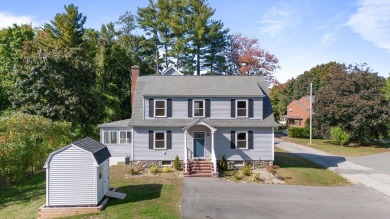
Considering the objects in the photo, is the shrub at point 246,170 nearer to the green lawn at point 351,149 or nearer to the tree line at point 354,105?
the green lawn at point 351,149

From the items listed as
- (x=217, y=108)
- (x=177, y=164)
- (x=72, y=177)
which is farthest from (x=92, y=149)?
(x=217, y=108)

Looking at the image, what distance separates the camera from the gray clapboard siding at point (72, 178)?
14.7 metres

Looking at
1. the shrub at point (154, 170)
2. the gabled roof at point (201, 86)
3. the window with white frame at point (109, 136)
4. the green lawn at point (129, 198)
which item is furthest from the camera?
the window with white frame at point (109, 136)

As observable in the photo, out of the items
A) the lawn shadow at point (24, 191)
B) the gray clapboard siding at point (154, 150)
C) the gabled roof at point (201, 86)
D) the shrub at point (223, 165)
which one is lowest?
the lawn shadow at point (24, 191)

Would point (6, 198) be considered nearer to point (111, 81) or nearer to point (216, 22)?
point (111, 81)

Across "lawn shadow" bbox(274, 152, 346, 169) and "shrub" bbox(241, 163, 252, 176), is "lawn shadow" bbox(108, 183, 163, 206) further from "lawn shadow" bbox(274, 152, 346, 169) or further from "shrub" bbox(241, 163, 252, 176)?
"lawn shadow" bbox(274, 152, 346, 169)

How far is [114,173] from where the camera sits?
23.0 meters

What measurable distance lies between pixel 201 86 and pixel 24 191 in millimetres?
15407

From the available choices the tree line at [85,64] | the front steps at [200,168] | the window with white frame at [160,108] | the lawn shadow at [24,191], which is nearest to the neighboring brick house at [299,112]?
the tree line at [85,64]

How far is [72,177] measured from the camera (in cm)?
1482

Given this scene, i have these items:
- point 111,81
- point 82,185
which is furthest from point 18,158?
point 111,81

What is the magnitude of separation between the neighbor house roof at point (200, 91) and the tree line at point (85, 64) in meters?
8.06

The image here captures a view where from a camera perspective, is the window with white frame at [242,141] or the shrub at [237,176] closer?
the shrub at [237,176]

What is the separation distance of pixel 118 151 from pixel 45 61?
12.6 m
